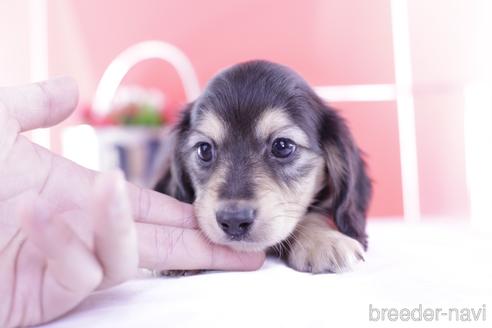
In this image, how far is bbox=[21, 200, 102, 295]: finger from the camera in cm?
82

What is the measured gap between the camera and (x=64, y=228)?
2.80 ft

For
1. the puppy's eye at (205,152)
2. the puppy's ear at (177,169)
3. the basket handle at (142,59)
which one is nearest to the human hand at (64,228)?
the puppy's eye at (205,152)

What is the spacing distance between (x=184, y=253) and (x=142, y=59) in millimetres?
5084

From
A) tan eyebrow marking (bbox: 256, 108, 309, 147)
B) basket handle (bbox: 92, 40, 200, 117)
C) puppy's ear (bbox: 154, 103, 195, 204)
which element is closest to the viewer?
tan eyebrow marking (bbox: 256, 108, 309, 147)

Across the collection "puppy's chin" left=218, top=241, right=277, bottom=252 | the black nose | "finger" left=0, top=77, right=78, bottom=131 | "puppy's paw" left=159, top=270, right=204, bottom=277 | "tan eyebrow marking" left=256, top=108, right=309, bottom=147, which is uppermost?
"finger" left=0, top=77, right=78, bottom=131

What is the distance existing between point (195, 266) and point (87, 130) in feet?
11.1

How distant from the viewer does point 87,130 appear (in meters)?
4.47

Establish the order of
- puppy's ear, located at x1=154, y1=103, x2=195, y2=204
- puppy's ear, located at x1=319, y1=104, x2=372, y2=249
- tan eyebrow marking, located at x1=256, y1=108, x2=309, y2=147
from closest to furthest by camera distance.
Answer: tan eyebrow marking, located at x1=256, y1=108, x2=309, y2=147, puppy's ear, located at x1=319, y1=104, x2=372, y2=249, puppy's ear, located at x1=154, y1=103, x2=195, y2=204

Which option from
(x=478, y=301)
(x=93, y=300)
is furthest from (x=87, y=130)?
(x=478, y=301)

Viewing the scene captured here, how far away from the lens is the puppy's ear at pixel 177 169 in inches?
76.7

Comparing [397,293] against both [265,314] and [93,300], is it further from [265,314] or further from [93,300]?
[93,300]

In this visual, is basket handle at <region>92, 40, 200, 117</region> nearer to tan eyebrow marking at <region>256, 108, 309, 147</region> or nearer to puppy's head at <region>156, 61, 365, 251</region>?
puppy's head at <region>156, 61, 365, 251</region>

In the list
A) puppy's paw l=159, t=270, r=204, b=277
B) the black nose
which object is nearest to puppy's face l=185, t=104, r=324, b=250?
the black nose

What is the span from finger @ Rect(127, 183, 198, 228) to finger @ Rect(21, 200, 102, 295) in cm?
49
